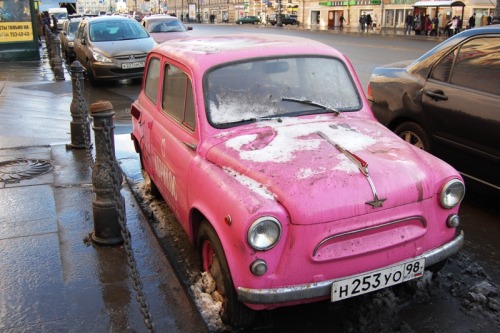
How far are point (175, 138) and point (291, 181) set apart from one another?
1377 mm

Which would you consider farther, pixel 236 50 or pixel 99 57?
pixel 99 57

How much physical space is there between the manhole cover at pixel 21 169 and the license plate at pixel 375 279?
4357mm

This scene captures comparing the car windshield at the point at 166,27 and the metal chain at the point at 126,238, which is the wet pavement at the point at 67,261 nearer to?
the metal chain at the point at 126,238

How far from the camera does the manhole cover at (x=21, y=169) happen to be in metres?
5.98

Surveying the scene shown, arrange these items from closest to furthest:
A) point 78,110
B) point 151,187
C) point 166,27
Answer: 1. point 151,187
2. point 78,110
3. point 166,27

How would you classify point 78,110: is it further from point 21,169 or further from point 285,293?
point 285,293

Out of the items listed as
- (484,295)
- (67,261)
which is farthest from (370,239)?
(67,261)

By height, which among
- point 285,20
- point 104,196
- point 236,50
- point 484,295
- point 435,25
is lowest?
point 484,295

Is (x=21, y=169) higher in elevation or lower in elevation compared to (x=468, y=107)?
lower

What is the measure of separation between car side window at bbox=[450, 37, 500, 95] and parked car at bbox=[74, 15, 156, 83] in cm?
960

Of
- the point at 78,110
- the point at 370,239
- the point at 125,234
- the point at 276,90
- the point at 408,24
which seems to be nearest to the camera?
the point at 370,239

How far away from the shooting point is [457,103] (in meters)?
5.06


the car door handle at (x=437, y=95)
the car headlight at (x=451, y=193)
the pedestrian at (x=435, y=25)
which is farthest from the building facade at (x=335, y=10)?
the car headlight at (x=451, y=193)

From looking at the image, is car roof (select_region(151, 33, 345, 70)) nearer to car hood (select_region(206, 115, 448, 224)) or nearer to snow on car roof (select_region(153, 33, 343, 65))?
snow on car roof (select_region(153, 33, 343, 65))
